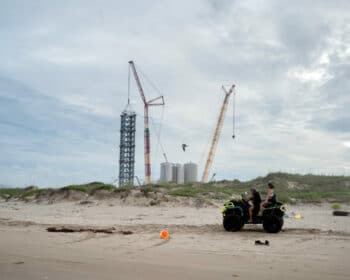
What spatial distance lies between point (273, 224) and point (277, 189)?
24.8m

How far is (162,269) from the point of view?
8.14 metres

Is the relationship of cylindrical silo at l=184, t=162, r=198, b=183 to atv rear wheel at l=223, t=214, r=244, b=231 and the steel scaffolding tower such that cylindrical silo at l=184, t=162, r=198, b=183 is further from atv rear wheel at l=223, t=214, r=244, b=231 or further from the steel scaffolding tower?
atv rear wheel at l=223, t=214, r=244, b=231

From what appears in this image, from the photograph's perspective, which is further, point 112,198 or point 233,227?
point 112,198

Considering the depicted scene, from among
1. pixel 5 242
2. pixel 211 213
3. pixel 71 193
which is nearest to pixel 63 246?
pixel 5 242

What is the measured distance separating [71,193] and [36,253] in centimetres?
2322

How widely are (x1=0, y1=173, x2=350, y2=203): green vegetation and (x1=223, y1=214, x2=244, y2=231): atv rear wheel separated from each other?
43.0 feet

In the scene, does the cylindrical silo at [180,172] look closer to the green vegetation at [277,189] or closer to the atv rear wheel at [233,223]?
the green vegetation at [277,189]

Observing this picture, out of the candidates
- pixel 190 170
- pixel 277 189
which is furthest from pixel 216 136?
pixel 277 189

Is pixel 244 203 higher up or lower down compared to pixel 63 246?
higher up

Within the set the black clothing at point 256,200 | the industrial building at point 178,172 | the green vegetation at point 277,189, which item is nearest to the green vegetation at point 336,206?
the green vegetation at point 277,189

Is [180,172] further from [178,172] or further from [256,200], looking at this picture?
[256,200]

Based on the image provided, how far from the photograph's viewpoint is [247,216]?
47.2 ft

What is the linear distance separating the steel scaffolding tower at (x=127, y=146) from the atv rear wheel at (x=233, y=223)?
62114 mm

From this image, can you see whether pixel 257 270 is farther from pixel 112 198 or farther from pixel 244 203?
pixel 112 198
